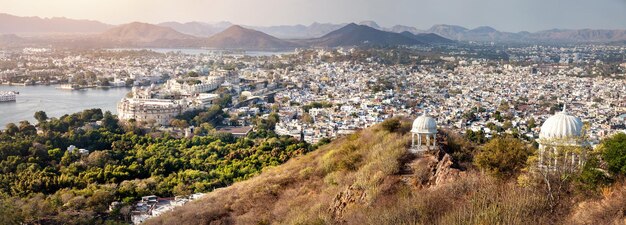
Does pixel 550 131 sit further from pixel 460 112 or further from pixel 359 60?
pixel 359 60

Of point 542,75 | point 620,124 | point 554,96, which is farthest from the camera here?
point 542,75

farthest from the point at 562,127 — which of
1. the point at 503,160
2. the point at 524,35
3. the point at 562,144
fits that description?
the point at 524,35

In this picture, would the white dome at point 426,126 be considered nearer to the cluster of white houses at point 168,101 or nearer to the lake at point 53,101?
the cluster of white houses at point 168,101

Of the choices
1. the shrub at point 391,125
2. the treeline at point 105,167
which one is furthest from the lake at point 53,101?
the shrub at point 391,125

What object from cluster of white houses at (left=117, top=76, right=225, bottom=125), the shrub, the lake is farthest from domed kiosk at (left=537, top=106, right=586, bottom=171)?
the lake

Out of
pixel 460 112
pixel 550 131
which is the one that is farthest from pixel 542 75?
pixel 550 131

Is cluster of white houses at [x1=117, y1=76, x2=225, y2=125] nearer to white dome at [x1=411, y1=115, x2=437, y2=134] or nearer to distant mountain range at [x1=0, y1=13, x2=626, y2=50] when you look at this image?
white dome at [x1=411, y1=115, x2=437, y2=134]
